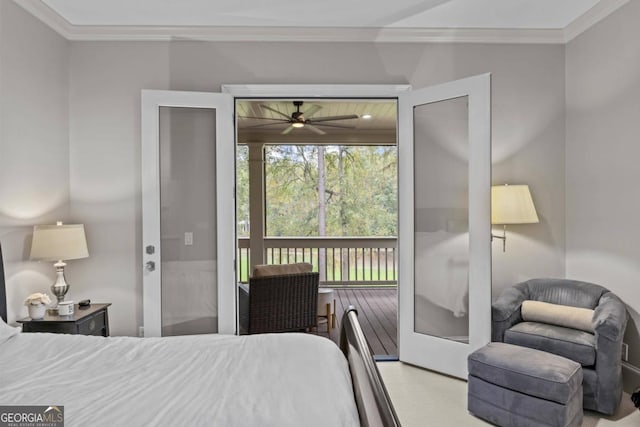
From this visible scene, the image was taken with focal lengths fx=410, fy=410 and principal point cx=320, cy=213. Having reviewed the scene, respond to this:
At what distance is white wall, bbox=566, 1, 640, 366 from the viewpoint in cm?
299

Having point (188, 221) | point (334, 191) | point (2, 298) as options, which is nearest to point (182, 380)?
Result: point (2, 298)

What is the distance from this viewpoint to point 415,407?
111 inches

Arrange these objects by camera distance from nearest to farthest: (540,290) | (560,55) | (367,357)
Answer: (367,357) → (540,290) → (560,55)

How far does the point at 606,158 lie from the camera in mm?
3248

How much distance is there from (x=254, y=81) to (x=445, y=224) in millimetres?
2066

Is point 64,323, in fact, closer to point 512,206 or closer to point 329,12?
point 329,12

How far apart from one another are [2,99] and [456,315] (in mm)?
3704

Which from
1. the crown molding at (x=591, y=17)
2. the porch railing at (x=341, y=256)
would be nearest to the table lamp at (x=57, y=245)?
the crown molding at (x=591, y=17)

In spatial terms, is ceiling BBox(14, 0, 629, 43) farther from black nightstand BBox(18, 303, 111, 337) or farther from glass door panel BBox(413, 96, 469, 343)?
black nightstand BBox(18, 303, 111, 337)

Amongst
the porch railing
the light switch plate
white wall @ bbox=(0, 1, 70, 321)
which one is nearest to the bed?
white wall @ bbox=(0, 1, 70, 321)

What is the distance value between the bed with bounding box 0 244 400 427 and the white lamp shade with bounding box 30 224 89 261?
81 cm

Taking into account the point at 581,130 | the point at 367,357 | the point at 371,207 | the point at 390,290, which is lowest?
the point at 390,290

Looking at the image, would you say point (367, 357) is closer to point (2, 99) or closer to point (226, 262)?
point (226, 262)

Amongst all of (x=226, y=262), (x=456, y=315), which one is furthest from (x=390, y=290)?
(x=226, y=262)
